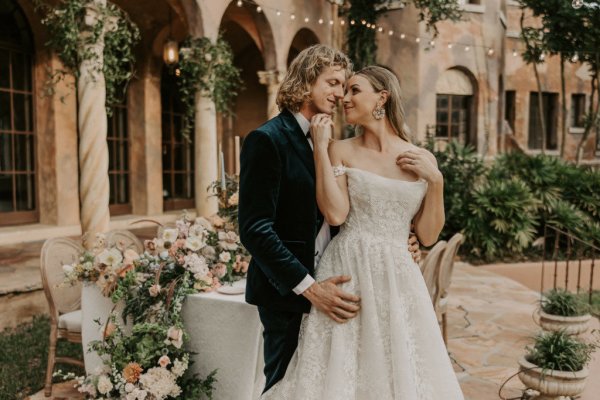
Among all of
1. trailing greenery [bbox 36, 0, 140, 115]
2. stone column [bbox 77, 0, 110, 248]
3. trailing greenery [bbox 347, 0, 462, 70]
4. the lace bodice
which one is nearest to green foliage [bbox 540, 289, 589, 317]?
the lace bodice

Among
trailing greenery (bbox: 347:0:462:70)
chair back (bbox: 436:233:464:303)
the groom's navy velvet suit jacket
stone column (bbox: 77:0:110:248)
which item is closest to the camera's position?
the groom's navy velvet suit jacket

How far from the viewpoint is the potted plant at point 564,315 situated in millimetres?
4098

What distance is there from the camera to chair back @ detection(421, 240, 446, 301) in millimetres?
3998

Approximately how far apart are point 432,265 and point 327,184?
90.1 inches

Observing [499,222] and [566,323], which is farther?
[499,222]

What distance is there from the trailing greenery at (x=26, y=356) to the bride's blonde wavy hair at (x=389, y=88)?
320 cm

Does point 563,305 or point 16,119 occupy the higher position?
point 16,119

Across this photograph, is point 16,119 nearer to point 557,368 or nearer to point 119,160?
point 119,160

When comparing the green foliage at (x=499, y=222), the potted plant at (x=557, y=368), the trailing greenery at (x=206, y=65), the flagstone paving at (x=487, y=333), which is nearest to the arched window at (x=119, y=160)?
the trailing greenery at (x=206, y=65)

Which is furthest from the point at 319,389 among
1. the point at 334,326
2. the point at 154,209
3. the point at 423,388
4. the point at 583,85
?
the point at 583,85

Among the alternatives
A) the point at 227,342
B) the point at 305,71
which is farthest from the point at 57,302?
the point at 305,71

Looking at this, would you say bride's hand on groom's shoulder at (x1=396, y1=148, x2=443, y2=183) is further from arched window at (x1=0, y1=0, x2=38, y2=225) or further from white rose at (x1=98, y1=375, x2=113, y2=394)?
arched window at (x1=0, y1=0, x2=38, y2=225)

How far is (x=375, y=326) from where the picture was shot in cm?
208

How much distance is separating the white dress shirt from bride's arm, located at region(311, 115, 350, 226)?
4.8 inches
